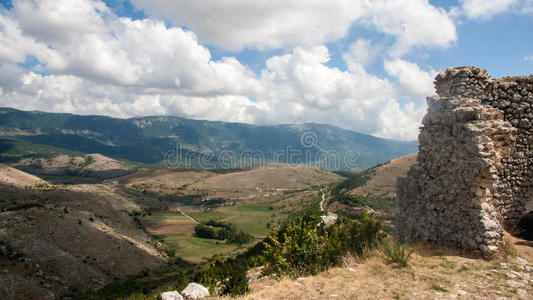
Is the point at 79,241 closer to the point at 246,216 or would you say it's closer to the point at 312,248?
the point at 312,248

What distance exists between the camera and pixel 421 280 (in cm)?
801

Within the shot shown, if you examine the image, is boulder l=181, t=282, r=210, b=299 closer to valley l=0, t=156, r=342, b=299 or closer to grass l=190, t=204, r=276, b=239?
valley l=0, t=156, r=342, b=299

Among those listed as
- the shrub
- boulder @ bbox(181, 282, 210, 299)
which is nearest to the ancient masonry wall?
the shrub

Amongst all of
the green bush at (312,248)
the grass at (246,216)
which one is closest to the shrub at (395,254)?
the green bush at (312,248)

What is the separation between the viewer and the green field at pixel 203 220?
293 feet

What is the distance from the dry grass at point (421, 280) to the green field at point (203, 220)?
78.6 meters

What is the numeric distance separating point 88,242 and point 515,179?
6265cm

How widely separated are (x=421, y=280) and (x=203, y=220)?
13632 centimetres

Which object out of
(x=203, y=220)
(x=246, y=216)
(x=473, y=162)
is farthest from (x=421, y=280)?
(x=246, y=216)

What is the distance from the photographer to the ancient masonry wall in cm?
957

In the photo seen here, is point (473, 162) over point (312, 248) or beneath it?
over

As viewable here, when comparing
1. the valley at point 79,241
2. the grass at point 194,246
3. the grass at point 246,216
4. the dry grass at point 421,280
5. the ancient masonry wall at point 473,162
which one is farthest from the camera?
the grass at point 246,216

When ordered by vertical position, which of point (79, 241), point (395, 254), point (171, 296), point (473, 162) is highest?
point (473, 162)

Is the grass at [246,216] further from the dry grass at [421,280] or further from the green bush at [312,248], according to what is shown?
the dry grass at [421,280]
